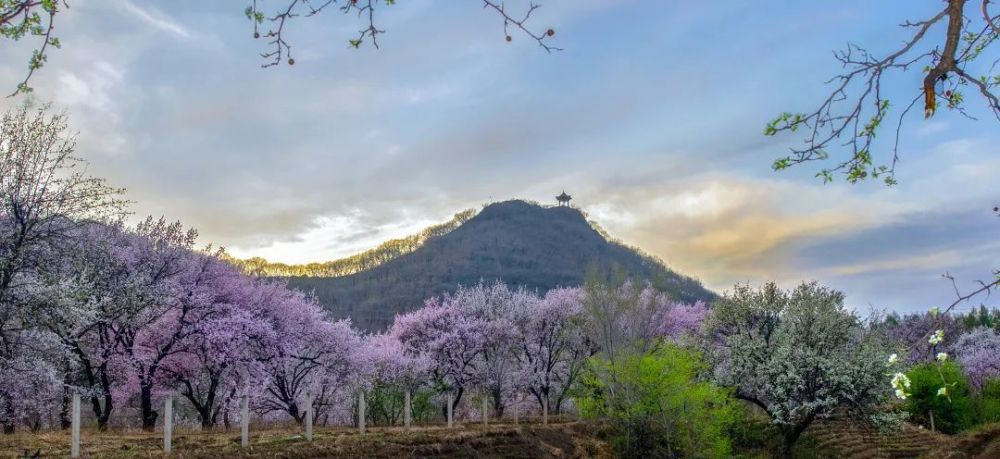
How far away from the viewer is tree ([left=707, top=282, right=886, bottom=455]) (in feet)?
100

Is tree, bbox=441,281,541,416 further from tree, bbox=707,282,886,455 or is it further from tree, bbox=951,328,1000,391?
tree, bbox=951,328,1000,391

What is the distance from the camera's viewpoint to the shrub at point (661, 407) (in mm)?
29359

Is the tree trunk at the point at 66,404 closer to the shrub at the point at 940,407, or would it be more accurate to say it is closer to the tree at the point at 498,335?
the tree at the point at 498,335

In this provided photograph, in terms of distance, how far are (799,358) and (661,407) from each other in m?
7.44

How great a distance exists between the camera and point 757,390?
3366cm

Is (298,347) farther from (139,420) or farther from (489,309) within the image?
(489,309)

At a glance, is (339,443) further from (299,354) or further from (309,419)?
(299,354)

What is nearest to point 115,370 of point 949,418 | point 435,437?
point 435,437

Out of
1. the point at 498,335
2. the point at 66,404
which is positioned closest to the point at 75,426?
the point at 66,404

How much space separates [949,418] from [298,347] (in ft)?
121

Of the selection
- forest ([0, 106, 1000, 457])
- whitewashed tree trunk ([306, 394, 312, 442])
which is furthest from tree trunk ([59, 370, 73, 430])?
whitewashed tree trunk ([306, 394, 312, 442])

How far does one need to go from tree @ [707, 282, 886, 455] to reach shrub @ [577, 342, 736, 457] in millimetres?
2394

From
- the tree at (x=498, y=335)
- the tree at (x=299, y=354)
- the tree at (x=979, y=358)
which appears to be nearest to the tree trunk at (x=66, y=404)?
the tree at (x=299, y=354)

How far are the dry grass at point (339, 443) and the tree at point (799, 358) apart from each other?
8.43 metres
